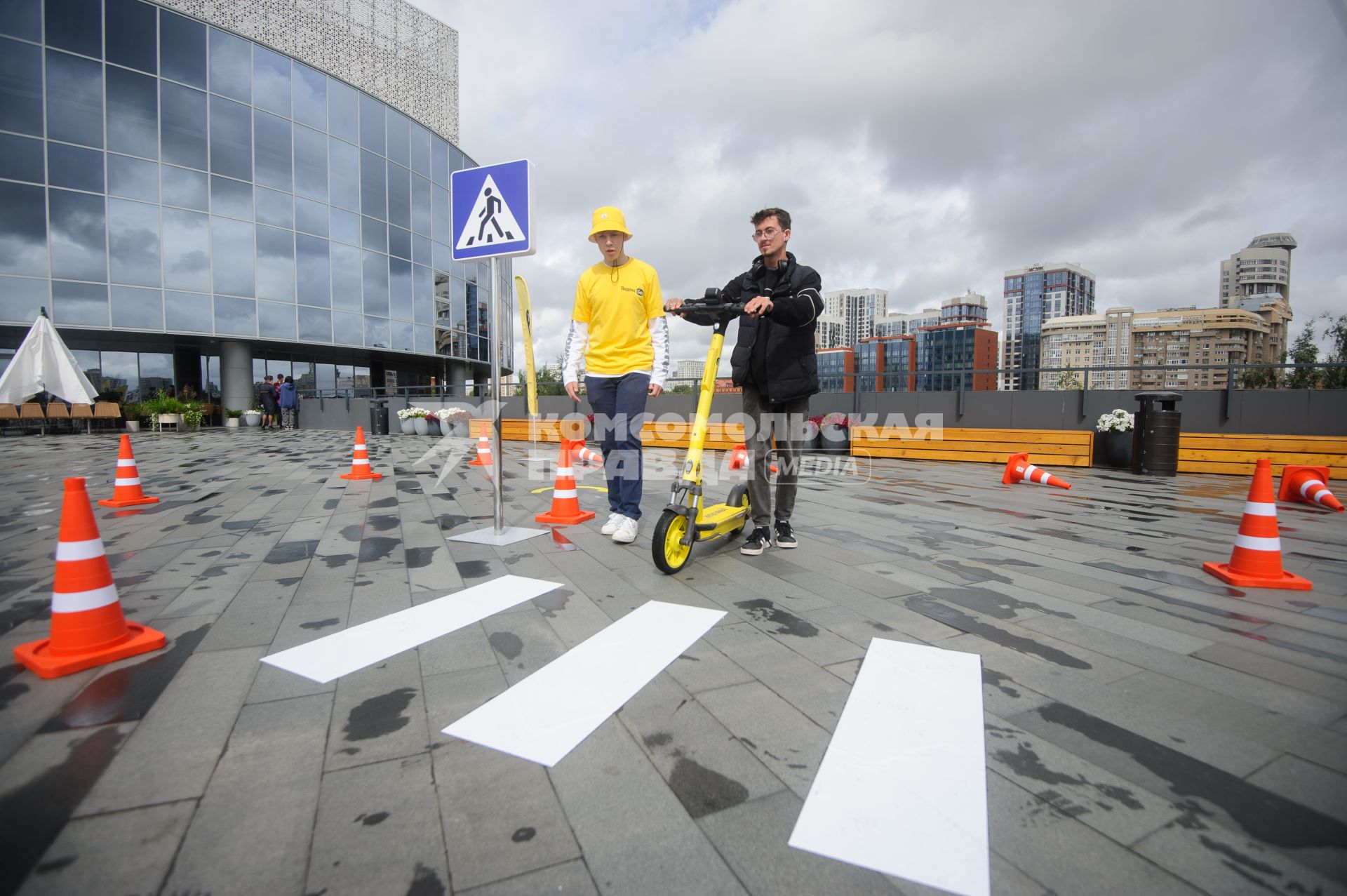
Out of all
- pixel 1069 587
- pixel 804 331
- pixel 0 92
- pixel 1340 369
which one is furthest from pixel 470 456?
pixel 0 92

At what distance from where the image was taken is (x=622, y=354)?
4434 millimetres

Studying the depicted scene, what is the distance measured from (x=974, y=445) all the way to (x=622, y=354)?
29.8 ft

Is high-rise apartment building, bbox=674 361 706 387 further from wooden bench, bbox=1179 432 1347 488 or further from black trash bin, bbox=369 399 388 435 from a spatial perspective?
black trash bin, bbox=369 399 388 435

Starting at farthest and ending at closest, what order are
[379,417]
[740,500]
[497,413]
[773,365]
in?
[379,417] → [740,500] → [497,413] → [773,365]

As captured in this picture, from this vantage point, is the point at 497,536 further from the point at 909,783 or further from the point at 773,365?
the point at 909,783

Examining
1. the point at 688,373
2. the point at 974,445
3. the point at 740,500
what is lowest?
the point at 740,500

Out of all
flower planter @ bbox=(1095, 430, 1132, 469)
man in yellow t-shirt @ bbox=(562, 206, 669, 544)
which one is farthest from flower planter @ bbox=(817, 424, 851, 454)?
man in yellow t-shirt @ bbox=(562, 206, 669, 544)

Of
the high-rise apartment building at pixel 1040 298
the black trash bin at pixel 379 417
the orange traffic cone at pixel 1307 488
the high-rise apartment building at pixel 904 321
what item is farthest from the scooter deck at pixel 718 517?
the high-rise apartment building at pixel 1040 298

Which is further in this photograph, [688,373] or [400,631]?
[688,373]

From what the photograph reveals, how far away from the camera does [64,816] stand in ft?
4.65

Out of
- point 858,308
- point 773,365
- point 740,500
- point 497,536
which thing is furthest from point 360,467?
point 858,308

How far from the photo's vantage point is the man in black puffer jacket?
12.6 ft

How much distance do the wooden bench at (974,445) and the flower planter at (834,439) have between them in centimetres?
18

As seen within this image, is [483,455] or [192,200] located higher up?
[192,200]
